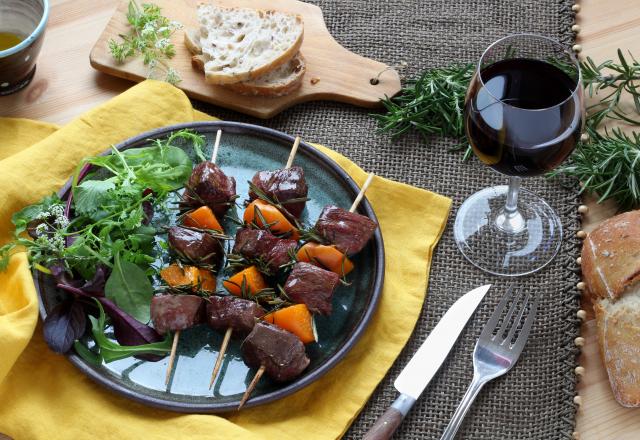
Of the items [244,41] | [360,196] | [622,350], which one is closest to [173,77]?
[244,41]

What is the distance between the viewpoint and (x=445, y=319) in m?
2.54

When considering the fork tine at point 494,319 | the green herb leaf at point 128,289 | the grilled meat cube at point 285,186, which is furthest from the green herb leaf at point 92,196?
the fork tine at point 494,319

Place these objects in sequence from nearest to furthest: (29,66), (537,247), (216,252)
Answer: (216,252), (537,247), (29,66)

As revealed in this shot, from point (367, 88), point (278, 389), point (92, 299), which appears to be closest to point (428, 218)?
point (367, 88)

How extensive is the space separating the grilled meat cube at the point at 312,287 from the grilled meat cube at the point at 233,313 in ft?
0.36

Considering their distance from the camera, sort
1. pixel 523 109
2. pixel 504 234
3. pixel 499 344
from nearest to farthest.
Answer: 1. pixel 523 109
2. pixel 499 344
3. pixel 504 234

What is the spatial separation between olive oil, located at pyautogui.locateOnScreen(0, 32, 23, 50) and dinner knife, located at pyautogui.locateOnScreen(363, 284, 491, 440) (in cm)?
173

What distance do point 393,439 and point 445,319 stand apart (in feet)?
1.26

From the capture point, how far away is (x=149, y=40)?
3.11 meters

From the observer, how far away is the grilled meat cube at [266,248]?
2.47 meters

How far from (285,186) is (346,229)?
0.24 metres

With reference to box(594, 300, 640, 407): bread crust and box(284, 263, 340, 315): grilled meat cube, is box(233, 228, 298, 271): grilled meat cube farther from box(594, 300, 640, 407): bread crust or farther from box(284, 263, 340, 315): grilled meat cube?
box(594, 300, 640, 407): bread crust

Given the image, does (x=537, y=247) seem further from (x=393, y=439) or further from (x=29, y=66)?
(x=29, y=66)

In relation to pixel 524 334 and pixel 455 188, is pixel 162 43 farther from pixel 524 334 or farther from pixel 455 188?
pixel 524 334
